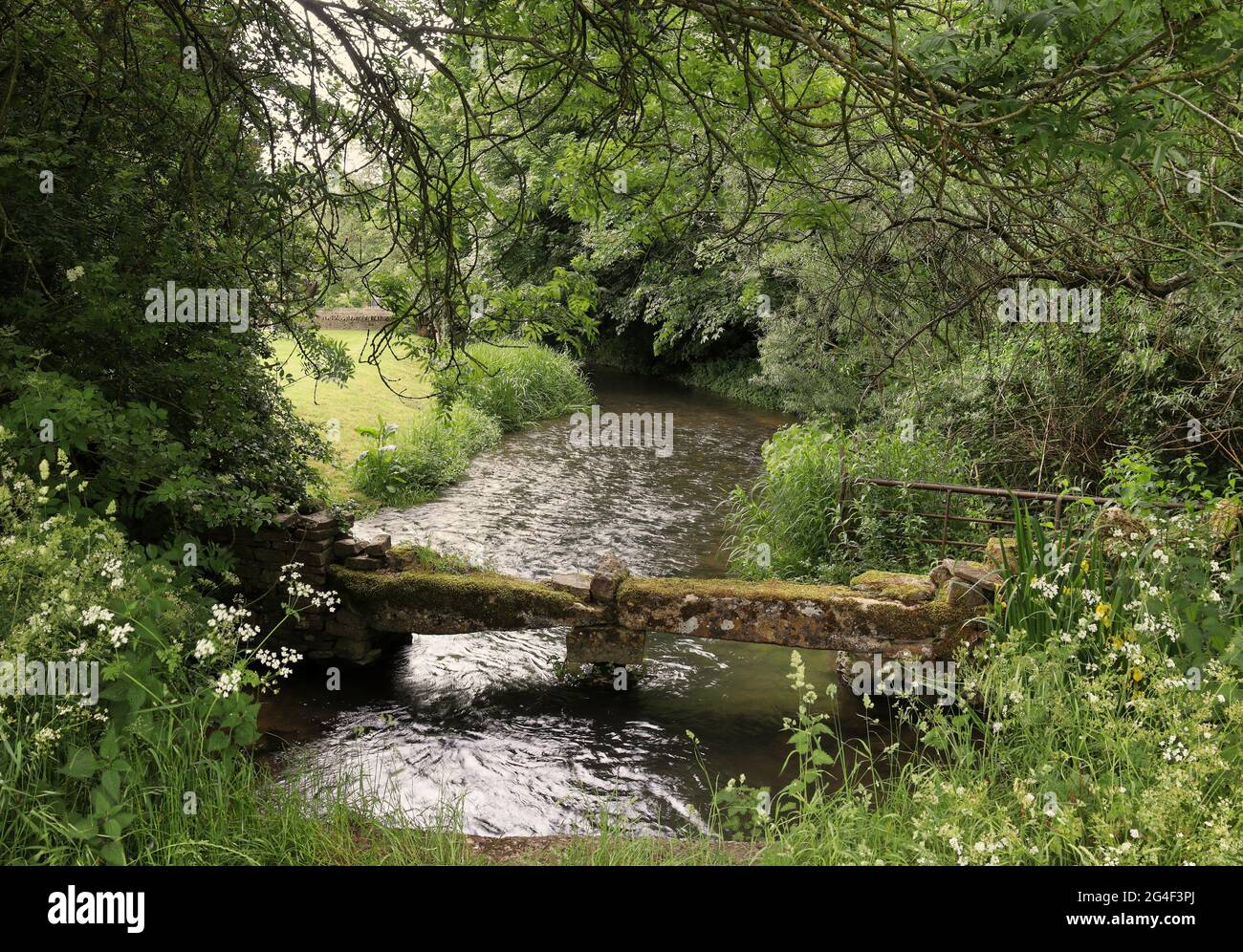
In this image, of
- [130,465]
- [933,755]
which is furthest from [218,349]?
[933,755]

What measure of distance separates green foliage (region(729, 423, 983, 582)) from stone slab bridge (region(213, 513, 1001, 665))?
1.80 meters

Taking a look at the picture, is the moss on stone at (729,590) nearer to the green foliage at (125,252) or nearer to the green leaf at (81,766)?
the green foliage at (125,252)

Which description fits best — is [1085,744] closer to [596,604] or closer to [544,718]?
[596,604]

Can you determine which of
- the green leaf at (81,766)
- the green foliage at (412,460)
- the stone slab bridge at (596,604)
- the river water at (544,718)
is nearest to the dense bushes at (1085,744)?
the river water at (544,718)

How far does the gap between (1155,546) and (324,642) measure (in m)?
5.93

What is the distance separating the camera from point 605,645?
22.2 ft

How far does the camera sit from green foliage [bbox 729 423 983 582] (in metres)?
8.71

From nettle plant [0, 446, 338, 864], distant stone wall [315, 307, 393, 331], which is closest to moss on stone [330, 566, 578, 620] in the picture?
nettle plant [0, 446, 338, 864]

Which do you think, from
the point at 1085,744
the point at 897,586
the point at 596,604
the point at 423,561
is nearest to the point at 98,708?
the point at 596,604

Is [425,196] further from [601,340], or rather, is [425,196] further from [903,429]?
[601,340]

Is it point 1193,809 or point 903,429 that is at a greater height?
point 903,429

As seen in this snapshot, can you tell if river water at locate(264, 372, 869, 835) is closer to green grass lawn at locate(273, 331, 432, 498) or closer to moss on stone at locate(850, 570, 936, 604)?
moss on stone at locate(850, 570, 936, 604)

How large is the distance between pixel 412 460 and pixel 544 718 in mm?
7217

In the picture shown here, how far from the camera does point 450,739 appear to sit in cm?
608
